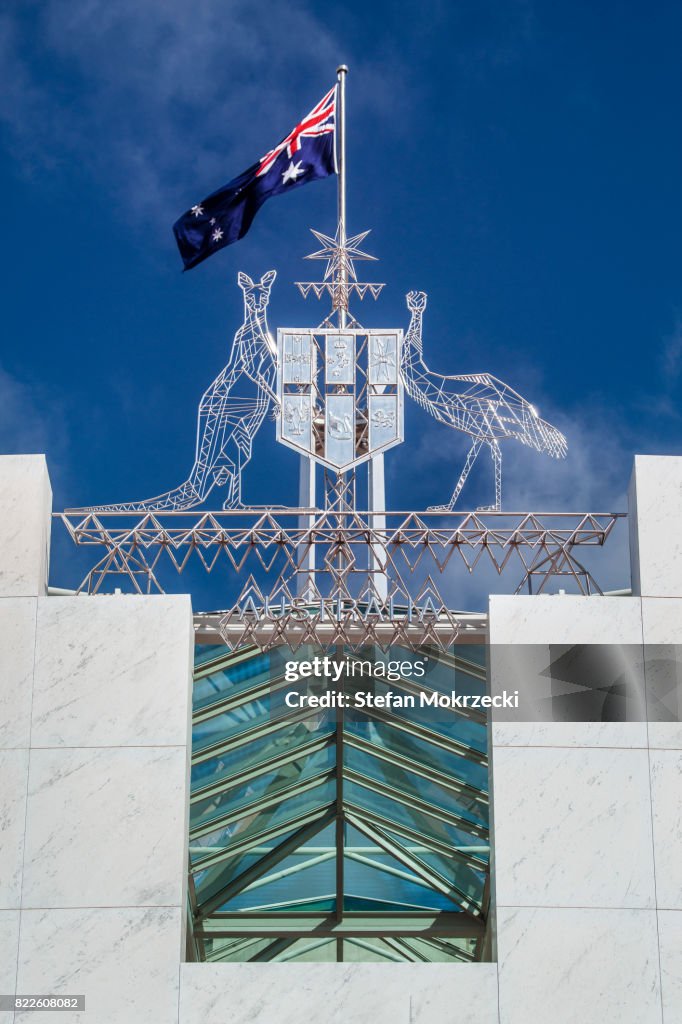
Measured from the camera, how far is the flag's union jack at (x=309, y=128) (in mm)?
23062

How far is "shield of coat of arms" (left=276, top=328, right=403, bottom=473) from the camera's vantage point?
2073 centimetres

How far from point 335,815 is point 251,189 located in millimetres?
8744

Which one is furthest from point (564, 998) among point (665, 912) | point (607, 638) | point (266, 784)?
point (266, 784)

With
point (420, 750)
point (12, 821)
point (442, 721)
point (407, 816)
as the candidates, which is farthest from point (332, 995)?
point (407, 816)

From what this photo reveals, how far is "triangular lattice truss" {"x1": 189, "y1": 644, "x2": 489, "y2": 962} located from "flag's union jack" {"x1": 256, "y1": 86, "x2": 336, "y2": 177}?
283 inches

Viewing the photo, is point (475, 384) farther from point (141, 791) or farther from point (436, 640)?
point (141, 791)

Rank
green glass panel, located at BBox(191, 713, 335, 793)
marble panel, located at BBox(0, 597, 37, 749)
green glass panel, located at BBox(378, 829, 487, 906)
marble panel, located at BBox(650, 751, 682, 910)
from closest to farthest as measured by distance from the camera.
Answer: marble panel, located at BBox(650, 751, 682, 910)
marble panel, located at BBox(0, 597, 37, 749)
green glass panel, located at BBox(191, 713, 335, 793)
green glass panel, located at BBox(378, 829, 487, 906)

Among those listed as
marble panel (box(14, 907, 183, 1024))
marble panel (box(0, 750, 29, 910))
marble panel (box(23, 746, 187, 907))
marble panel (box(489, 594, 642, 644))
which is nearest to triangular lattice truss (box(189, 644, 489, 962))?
marble panel (box(489, 594, 642, 644))

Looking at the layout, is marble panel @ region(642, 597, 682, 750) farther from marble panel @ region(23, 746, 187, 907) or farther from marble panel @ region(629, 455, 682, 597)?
marble panel @ region(23, 746, 187, 907)

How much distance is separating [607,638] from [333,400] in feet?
15.8

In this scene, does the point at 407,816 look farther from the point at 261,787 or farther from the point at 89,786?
the point at 89,786

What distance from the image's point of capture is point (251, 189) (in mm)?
22891

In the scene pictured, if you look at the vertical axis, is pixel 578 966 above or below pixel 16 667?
below

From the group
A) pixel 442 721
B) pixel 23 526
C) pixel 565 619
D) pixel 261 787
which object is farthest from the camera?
pixel 261 787
